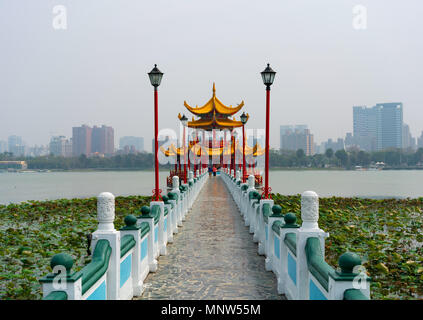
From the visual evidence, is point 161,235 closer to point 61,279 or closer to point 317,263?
point 317,263

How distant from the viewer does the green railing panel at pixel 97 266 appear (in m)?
3.76

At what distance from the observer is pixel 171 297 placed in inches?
237

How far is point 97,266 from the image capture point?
13.7 feet

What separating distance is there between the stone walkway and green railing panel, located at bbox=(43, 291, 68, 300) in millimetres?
2979

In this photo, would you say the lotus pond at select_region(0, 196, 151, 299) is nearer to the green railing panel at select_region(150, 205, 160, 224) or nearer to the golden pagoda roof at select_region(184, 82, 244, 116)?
the green railing panel at select_region(150, 205, 160, 224)

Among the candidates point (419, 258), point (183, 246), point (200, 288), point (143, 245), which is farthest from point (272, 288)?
point (419, 258)

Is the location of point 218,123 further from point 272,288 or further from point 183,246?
point 272,288

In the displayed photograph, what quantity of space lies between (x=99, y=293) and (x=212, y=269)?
3.64m

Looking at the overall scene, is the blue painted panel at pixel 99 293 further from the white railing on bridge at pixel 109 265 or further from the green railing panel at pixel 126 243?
the green railing panel at pixel 126 243

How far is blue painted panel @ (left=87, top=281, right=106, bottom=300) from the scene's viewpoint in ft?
13.3

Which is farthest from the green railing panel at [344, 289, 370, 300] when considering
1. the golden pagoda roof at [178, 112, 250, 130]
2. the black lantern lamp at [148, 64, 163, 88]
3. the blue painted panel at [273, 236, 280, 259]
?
the golden pagoda roof at [178, 112, 250, 130]

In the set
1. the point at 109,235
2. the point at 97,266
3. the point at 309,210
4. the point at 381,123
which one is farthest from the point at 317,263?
the point at 381,123
